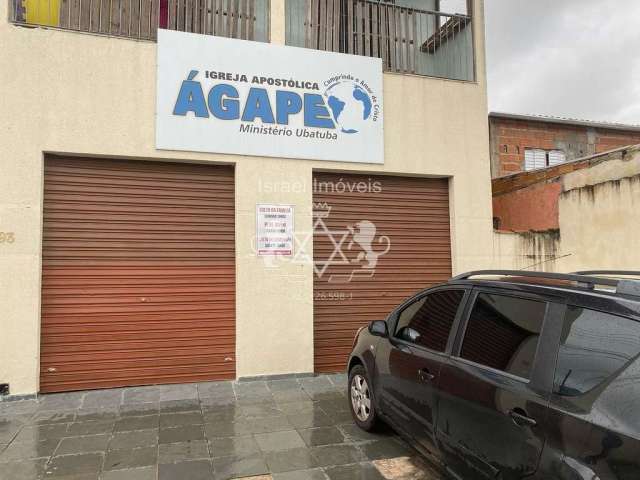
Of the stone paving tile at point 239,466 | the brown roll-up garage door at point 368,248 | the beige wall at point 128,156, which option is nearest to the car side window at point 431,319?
the stone paving tile at point 239,466

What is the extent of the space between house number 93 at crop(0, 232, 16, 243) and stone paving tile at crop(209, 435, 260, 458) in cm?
363

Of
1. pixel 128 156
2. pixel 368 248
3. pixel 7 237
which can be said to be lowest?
pixel 368 248

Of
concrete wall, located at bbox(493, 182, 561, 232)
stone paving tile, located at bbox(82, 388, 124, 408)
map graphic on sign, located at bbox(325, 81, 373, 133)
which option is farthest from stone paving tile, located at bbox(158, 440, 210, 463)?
concrete wall, located at bbox(493, 182, 561, 232)

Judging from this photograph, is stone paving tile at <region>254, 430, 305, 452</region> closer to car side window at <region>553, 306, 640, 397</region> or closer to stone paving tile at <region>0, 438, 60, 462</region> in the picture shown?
stone paving tile at <region>0, 438, 60, 462</region>

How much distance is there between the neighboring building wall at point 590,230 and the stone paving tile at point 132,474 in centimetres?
605

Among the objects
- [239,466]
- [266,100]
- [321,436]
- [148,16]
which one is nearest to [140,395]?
[239,466]

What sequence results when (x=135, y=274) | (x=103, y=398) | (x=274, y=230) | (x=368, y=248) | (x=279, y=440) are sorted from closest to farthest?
(x=279, y=440) → (x=103, y=398) → (x=135, y=274) → (x=274, y=230) → (x=368, y=248)

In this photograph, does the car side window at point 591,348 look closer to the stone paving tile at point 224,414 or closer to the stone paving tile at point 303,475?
the stone paving tile at point 303,475

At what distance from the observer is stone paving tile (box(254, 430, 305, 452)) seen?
4430 millimetres

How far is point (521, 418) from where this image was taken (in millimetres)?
2600

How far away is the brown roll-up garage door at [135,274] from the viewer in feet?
20.1

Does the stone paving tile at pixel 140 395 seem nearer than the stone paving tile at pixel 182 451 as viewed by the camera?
No

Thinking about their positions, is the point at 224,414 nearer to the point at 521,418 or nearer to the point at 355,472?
the point at 355,472

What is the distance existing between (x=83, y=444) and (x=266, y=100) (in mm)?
4887
